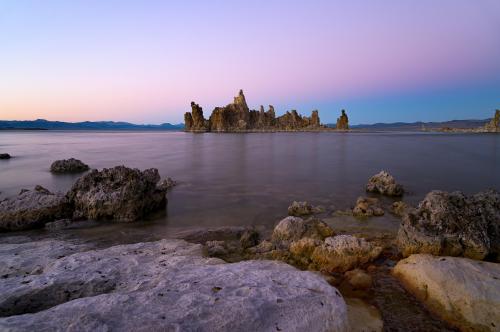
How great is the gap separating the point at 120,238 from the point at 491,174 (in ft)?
64.9

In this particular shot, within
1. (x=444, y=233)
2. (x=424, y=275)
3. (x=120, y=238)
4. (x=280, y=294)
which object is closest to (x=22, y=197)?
(x=120, y=238)

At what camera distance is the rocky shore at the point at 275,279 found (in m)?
3.06

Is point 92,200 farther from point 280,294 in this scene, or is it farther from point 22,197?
point 280,294

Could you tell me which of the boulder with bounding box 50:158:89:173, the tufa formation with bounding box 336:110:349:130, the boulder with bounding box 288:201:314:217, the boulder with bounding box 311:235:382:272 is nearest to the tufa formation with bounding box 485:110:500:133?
the tufa formation with bounding box 336:110:349:130

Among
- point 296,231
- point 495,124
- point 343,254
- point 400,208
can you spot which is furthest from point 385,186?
point 495,124

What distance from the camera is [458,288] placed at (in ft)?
13.3

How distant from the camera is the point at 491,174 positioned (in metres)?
16.8

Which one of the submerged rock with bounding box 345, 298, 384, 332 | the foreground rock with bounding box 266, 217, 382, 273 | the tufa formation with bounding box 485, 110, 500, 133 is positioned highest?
the tufa formation with bounding box 485, 110, 500, 133

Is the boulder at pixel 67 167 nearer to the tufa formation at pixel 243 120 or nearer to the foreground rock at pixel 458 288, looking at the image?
the foreground rock at pixel 458 288

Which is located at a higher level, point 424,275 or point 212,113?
point 212,113

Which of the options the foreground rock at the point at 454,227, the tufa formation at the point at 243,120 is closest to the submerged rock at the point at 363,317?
the foreground rock at the point at 454,227

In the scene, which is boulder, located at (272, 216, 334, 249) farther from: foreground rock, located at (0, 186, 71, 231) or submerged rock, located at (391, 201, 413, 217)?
foreground rock, located at (0, 186, 71, 231)

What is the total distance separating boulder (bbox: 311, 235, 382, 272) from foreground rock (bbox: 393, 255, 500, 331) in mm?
643

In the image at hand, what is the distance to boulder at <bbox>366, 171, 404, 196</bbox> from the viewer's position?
11.3 meters
